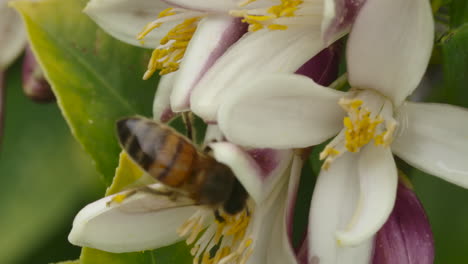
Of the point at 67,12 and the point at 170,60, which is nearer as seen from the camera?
the point at 170,60

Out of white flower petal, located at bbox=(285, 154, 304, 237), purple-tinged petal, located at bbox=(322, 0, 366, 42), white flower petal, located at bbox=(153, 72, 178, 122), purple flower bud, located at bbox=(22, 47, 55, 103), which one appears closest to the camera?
purple-tinged petal, located at bbox=(322, 0, 366, 42)

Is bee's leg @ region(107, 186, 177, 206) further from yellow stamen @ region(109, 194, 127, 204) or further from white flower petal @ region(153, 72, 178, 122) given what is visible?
white flower petal @ region(153, 72, 178, 122)

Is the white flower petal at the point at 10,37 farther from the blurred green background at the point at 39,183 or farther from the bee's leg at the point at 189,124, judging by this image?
the bee's leg at the point at 189,124

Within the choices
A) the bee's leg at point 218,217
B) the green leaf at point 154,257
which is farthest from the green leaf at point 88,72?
the bee's leg at point 218,217

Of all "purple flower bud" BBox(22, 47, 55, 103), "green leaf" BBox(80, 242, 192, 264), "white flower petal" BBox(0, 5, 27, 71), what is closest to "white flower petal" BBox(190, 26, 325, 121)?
"green leaf" BBox(80, 242, 192, 264)

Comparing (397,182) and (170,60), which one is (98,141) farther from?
(397,182)

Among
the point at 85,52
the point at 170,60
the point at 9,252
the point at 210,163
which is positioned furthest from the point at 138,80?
the point at 9,252

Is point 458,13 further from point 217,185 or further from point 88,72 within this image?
point 88,72
